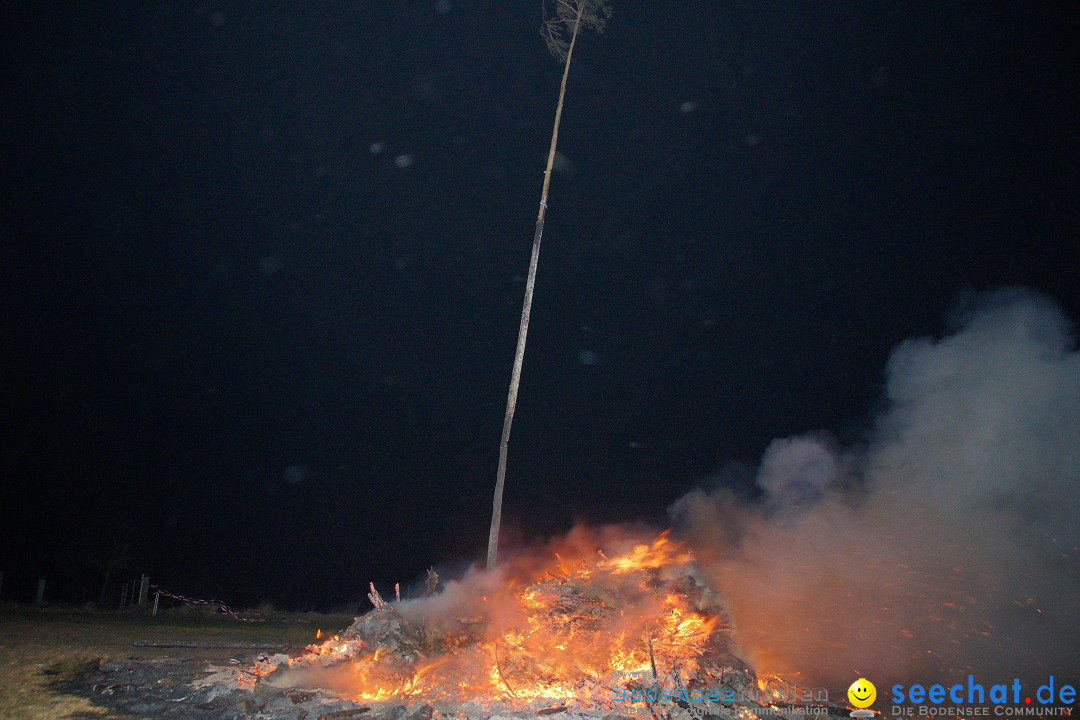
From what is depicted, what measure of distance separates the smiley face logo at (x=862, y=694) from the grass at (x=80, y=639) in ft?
Result: 37.3

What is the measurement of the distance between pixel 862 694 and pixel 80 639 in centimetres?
1761

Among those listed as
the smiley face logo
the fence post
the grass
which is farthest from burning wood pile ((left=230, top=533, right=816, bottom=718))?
the fence post

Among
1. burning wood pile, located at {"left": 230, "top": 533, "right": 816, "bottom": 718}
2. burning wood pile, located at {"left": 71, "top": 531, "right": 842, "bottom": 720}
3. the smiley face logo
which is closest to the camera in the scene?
burning wood pile, located at {"left": 71, "top": 531, "right": 842, "bottom": 720}

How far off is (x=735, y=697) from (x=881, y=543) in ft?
17.5

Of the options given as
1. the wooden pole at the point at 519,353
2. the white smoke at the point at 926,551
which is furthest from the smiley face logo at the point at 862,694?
the wooden pole at the point at 519,353

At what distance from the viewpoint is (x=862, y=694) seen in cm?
957

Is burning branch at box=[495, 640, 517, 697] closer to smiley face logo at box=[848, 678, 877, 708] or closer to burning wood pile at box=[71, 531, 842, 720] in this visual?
burning wood pile at box=[71, 531, 842, 720]

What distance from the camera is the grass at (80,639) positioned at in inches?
376

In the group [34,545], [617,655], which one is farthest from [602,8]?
[34,545]

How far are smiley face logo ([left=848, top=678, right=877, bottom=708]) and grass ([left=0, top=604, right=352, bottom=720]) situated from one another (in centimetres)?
1138

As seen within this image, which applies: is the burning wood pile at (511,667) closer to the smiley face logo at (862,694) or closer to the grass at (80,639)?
the smiley face logo at (862,694)

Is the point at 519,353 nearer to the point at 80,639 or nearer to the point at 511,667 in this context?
the point at 511,667

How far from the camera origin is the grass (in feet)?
31.3

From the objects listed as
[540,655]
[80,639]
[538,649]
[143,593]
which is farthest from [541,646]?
[143,593]
